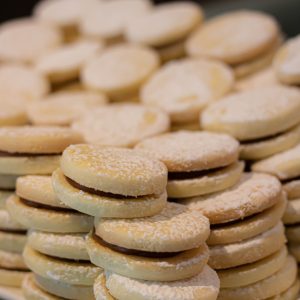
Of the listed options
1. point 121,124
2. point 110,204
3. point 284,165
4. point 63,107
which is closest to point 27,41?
point 63,107

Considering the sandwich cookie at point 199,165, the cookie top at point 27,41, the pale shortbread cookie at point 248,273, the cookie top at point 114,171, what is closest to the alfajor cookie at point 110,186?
the cookie top at point 114,171

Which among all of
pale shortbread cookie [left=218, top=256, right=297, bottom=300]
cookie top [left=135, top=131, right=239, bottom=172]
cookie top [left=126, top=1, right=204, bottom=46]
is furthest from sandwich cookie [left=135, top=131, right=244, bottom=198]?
cookie top [left=126, top=1, right=204, bottom=46]

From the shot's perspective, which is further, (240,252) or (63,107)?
(63,107)

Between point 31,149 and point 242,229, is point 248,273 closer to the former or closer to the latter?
Result: point 242,229

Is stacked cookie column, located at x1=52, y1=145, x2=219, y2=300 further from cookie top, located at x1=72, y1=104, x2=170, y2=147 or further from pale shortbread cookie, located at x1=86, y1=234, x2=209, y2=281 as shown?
→ cookie top, located at x1=72, y1=104, x2=170, y2=147

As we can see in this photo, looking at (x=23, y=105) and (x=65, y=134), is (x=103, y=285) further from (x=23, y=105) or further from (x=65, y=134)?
(x=23, y=105)

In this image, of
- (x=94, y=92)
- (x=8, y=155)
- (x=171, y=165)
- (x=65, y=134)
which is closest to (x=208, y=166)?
(x=171, y=165)
